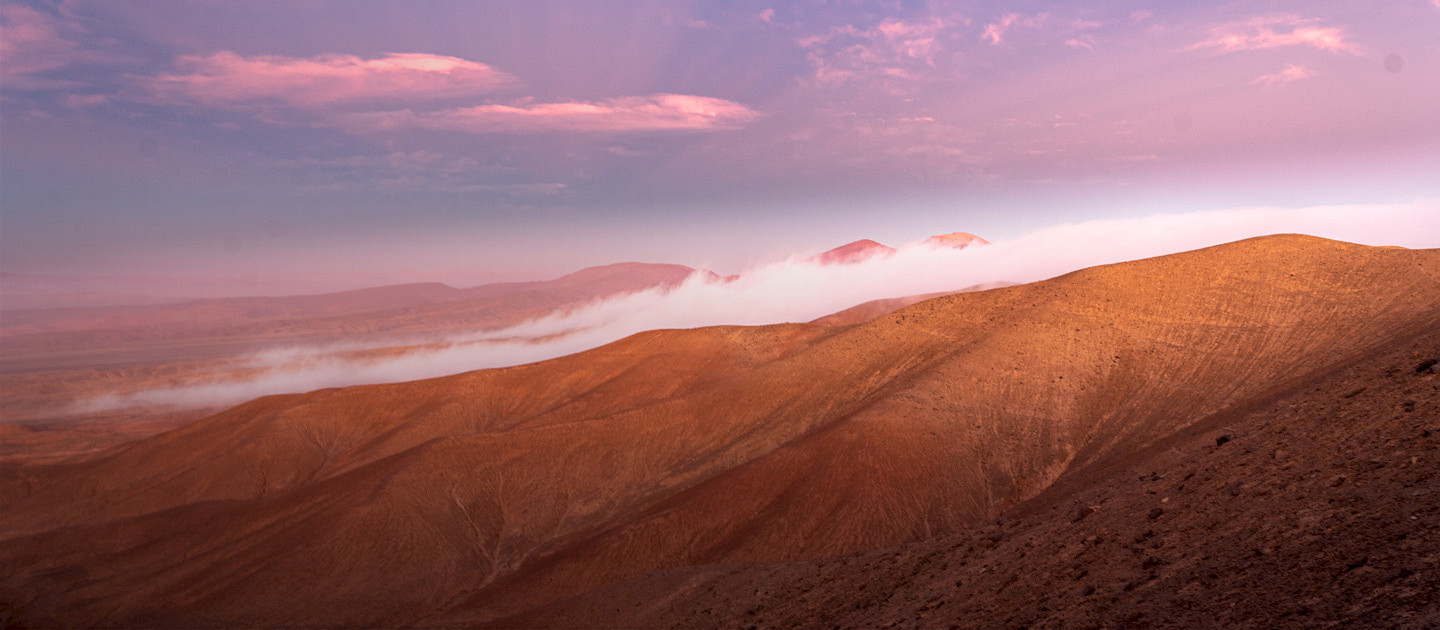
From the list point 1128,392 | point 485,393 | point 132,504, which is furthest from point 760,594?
point 132,504

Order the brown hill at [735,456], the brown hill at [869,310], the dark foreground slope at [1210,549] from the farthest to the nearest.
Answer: the brown hill at [869,310] → the brown hill at [735,456] → the dark foreground slope at [1210,549]

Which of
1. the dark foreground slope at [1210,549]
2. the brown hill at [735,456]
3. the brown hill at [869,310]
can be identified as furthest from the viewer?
the brown hill at [869,310]

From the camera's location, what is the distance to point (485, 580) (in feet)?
164

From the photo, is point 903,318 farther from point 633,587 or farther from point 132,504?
point 132,504

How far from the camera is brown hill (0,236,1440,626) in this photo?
40.4m

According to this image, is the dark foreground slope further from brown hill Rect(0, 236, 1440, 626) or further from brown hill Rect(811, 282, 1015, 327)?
brown hill Rect(811, 282, 1015, 327)

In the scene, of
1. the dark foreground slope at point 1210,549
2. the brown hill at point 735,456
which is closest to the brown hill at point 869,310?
the brown hill at point 735,456

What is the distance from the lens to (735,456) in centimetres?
5419

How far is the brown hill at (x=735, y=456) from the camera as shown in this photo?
40.4m

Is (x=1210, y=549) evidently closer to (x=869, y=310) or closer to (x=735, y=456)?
(x=735, y=456)

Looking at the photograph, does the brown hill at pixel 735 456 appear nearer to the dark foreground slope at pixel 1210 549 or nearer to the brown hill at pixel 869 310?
the dark foreground slope at pixel 1210 549

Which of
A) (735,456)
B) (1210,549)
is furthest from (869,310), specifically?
(1210,549)

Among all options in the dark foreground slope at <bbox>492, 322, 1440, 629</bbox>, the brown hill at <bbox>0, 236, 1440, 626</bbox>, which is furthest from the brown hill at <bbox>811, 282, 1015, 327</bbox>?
the dark foreground slope at <bbox>492, 322, 1440, 629</bbox>

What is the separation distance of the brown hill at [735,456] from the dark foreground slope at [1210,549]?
968 cm
